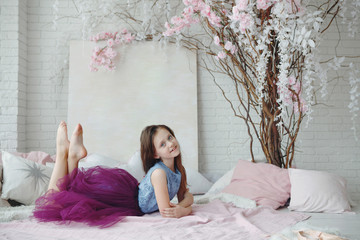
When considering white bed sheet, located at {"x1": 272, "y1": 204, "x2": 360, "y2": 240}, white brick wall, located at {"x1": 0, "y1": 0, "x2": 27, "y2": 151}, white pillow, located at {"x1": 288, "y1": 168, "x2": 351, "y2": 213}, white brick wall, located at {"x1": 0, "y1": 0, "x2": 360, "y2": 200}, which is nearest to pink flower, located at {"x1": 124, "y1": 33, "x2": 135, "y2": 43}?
white brick wall, located at {"x1": 0, "y1": 0, "x2": 360, "y2": 200}

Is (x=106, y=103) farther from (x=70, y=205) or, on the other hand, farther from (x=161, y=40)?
(x=70, y=205)

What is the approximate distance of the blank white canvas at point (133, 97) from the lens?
12.2 feet

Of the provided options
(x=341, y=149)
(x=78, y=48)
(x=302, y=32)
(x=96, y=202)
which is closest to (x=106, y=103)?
(x=78, y=48)

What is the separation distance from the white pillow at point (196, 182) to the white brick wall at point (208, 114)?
25 cm

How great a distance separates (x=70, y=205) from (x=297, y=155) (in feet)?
8.30

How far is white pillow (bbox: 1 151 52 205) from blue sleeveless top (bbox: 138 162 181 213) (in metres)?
0.85

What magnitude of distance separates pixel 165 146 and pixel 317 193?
1.22 metres

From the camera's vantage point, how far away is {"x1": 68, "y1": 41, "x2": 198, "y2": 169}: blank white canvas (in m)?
3.71

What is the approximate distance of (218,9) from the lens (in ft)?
10.1

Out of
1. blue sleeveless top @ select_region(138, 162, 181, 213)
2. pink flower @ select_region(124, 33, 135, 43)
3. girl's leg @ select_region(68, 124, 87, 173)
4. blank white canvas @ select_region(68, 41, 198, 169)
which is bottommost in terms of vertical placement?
blue sleeveless top @ select_region(138, 162, 181, 213)

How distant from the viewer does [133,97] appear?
376cm

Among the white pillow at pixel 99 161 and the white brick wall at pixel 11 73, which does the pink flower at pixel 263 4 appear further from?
the white brick wall at pixel 11 73

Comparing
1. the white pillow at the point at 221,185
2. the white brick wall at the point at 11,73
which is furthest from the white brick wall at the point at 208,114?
the white pillow at the point at 221,185

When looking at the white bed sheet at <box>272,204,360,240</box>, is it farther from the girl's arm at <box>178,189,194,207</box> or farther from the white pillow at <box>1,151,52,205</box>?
the white pillow at <box>1,151,52,205</box>
